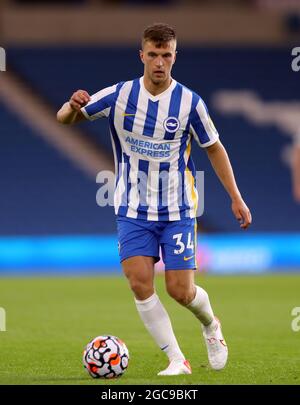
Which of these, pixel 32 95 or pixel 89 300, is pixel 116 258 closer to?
pixel 32 95

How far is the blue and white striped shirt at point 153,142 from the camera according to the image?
7.18 metres

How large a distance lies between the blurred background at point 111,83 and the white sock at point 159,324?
16124 mm

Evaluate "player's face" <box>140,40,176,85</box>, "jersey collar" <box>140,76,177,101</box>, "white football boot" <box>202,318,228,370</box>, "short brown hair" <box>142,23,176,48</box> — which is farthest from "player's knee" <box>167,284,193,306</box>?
Answer: "short brown hair" <box>142,23,176,48</box>

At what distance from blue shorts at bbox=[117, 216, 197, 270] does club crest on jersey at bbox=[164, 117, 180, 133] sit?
614mm

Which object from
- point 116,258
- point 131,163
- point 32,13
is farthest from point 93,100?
point 32,13

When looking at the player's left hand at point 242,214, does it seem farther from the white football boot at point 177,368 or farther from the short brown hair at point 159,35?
the short brown hair at point 159,35

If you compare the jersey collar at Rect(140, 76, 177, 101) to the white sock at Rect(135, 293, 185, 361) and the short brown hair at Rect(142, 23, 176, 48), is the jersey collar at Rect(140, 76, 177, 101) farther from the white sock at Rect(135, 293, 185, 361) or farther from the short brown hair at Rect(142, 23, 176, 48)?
the white sock at Rect(135, 293, 185, 361)

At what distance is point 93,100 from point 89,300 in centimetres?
750

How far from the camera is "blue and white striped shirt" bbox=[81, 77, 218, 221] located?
7.18 m
